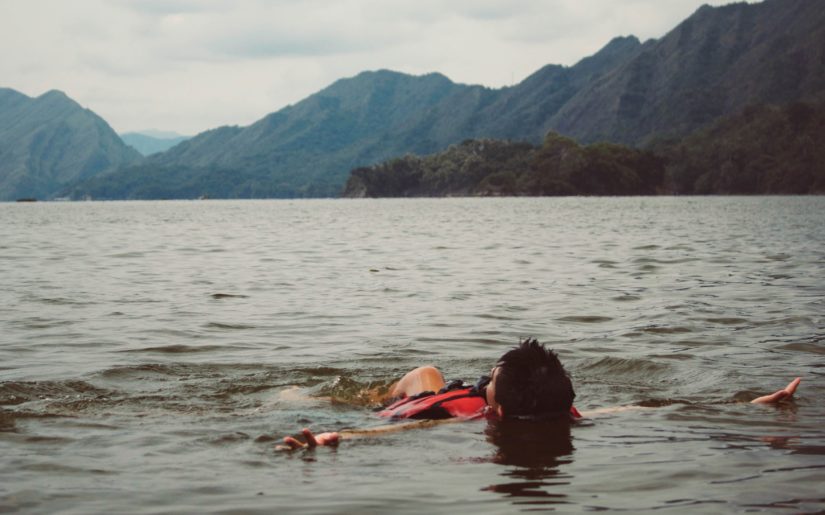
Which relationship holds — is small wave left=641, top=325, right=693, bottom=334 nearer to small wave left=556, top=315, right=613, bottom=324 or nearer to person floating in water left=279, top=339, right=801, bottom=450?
small wave left=556, top=315, right=613, bottom=324

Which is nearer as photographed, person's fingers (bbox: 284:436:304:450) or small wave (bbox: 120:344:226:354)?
person's fingers (bbox: 284:436:304:450)

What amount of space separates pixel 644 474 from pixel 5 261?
2514 centimetres

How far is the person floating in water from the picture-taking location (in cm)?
706

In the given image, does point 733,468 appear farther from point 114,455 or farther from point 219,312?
point 219,312

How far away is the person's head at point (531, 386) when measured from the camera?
23.3 ft

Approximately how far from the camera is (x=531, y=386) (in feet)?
23.9

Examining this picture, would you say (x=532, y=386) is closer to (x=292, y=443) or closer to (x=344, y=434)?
(x=344, y=434)

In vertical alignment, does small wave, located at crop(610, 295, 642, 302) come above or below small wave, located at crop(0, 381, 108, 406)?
above

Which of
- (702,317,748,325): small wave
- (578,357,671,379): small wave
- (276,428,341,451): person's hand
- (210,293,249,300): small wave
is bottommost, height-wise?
(578,357,671,379): small wave

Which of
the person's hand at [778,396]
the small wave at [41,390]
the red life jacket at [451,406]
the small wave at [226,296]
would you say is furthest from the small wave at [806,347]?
the small wave at [226,296]

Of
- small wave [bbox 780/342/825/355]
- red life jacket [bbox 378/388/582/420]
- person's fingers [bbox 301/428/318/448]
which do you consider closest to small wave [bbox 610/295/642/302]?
small wave [bbox 780/342/825/355]

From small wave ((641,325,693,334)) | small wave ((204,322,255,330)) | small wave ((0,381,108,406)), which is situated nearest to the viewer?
small wave ((0,381,108,406))

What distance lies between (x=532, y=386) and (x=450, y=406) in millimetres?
968

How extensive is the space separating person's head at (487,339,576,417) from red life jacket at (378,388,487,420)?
0.51 m
